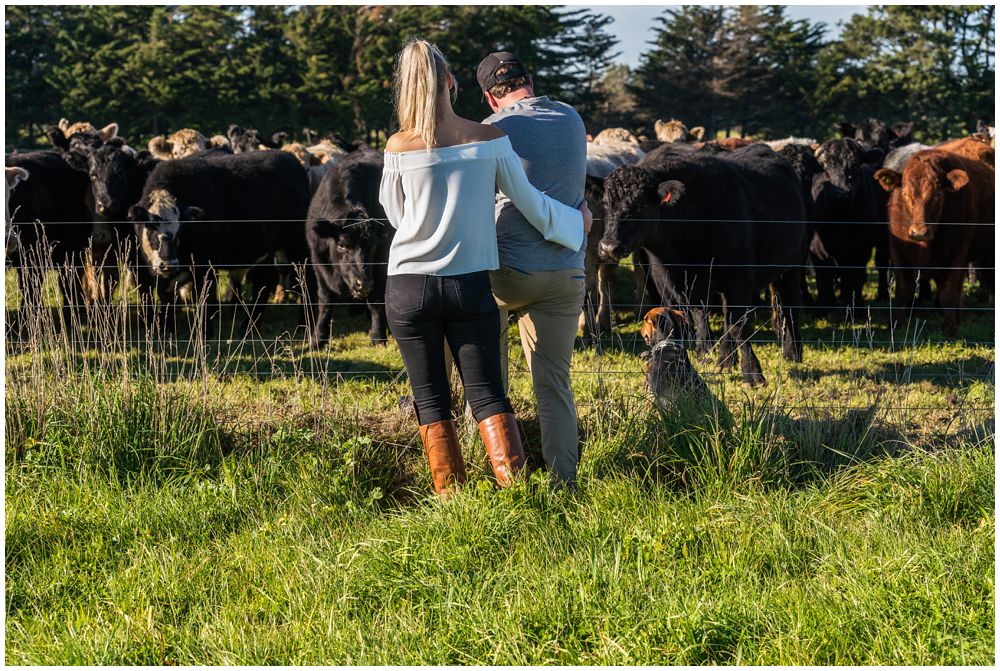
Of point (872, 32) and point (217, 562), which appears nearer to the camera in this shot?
point (217, 562)

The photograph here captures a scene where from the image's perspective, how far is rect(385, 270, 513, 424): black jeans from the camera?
418 centimetres

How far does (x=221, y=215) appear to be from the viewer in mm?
10516

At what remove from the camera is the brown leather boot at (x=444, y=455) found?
4.43 meters

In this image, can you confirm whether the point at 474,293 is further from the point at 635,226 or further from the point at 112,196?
the point at 112,196

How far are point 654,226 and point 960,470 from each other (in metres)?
3.83

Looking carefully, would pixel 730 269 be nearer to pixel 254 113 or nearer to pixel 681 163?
pixel 681 163

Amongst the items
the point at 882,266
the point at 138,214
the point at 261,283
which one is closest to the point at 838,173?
the point at 882,266

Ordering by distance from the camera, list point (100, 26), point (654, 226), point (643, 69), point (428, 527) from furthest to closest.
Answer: point (643, 69) < point (100, 26) < point (654, 226) < point (428, 527)

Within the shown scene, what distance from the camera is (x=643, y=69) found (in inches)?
2201

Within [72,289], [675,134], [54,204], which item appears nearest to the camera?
[72,289]

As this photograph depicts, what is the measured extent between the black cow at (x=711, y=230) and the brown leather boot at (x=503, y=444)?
3.43m

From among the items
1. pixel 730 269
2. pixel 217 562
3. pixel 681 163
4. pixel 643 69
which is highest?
pixel 643 69

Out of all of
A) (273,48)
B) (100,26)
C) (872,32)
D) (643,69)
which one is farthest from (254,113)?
(872,32)

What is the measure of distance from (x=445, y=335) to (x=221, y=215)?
6.83m
